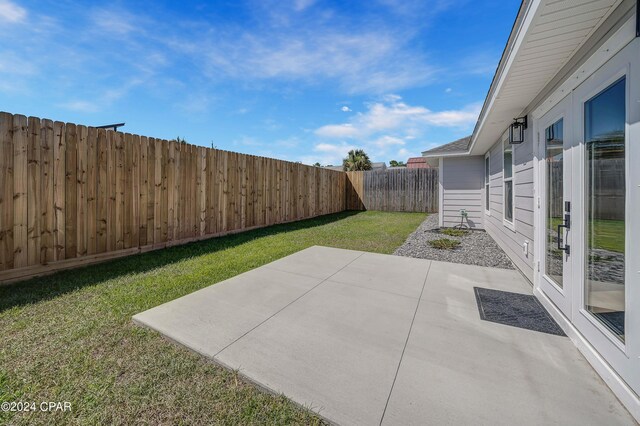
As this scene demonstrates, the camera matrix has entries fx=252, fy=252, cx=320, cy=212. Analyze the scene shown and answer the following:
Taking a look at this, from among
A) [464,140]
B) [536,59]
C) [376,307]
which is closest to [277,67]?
[464,140]

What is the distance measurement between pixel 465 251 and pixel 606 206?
12.2 feet

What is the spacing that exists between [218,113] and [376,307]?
37.9 feet

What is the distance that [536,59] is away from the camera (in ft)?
7.49

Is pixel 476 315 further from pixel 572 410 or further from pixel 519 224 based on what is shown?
pixel 519 224

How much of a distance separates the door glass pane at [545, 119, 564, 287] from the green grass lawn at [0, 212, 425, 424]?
280 cm

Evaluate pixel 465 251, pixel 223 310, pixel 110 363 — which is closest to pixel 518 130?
pixel 465 251

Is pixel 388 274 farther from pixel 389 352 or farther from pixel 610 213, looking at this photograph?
pixel 610 213

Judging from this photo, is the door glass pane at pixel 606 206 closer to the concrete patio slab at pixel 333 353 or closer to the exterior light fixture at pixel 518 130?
the concrete patio slab at pixel 333 353

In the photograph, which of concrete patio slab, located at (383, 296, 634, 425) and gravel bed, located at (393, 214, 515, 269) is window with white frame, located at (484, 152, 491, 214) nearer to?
gravel bed, located at (393, 214, 515, 269)

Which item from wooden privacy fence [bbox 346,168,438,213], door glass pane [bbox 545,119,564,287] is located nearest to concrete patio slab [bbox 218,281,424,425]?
door glass pane [bbox 545,119,564,287]

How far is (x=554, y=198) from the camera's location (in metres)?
2.62

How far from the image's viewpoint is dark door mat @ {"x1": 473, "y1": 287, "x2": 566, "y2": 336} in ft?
7.89

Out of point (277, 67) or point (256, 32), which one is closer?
point (256, 32)

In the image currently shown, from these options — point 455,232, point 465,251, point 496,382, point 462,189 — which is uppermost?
point 462,189
